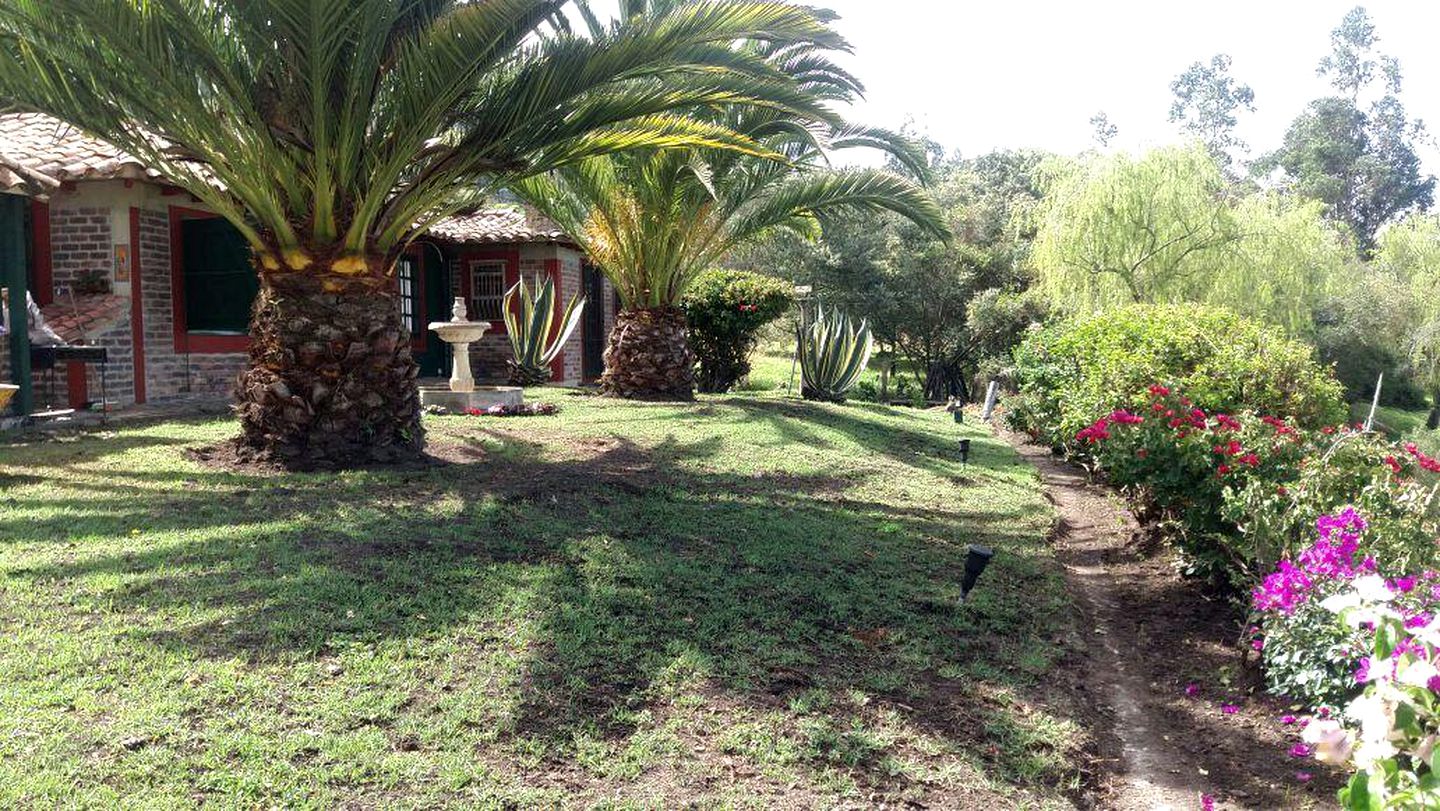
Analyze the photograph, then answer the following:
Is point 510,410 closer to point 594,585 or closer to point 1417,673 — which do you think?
point 594,585

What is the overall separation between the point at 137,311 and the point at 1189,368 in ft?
37.1

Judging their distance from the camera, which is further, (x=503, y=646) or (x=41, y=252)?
(x=41, y=252)

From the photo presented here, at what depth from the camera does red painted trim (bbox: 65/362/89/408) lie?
1100cm

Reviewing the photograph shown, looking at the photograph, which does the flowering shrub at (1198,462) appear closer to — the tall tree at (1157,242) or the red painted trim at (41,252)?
the red painted trim at (41,252)

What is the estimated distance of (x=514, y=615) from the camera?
15.1 ft

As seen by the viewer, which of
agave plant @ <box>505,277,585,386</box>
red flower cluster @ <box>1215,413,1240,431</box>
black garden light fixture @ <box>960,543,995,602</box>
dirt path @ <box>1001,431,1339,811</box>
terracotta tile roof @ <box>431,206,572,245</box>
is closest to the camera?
dirt path @ <box>1001,431,1339,811</box>

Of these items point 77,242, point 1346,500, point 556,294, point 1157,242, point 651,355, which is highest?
point 1157,242

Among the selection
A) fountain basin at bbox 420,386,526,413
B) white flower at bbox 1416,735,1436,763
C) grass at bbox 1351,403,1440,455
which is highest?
white flower at bbox 1416,735,1436,763

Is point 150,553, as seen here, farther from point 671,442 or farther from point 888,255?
point 888,255

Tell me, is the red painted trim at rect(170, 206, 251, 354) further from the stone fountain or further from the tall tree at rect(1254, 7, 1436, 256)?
the tall tree at rect(1254, 7, 1436, 256)

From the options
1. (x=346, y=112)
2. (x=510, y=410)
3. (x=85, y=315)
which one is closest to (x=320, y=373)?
(x=346, y=112)

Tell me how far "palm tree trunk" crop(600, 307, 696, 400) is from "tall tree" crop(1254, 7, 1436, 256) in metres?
56.6

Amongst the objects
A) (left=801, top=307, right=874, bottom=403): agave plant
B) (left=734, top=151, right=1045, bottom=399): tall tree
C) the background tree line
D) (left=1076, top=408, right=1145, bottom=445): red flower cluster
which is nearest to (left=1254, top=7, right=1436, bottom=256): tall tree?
the background tree line

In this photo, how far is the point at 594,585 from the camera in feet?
16.8
